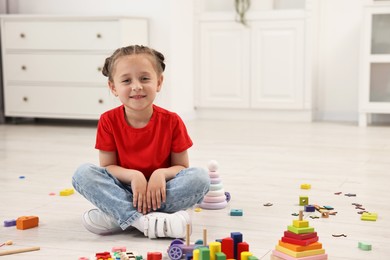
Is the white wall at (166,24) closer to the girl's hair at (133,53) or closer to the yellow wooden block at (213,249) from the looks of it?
the girl's hair at (133,53)

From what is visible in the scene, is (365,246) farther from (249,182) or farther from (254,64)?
(254,64)

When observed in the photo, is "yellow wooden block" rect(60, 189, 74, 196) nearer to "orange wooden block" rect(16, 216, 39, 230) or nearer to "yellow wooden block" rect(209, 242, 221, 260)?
"orange wooden block" rect(16, 216, 39, 230)

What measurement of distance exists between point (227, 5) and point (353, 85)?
1138 mm

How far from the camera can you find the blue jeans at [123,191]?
1741 millimetres

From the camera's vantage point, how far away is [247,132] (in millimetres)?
4102

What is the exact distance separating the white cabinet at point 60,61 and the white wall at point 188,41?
0.53ft

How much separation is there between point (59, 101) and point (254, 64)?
1.45 meters

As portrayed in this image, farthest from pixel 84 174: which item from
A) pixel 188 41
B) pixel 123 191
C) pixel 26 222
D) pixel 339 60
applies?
pixel 339 60

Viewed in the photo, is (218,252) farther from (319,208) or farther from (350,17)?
(350,17)

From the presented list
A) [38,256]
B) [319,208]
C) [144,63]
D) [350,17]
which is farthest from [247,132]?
[38,256]

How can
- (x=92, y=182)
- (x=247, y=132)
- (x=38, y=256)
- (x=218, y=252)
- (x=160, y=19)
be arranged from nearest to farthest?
1. (x=218, y=252)
2. (x=38, y=256)
3. (x=92, y=182)
4. (x=247, y=132)
5. (x=160, y=19)

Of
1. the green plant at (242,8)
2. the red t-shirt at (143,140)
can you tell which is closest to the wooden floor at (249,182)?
the red t-shirt at (143,140)

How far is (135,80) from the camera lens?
179cm

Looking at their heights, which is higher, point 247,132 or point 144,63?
point 144,63
